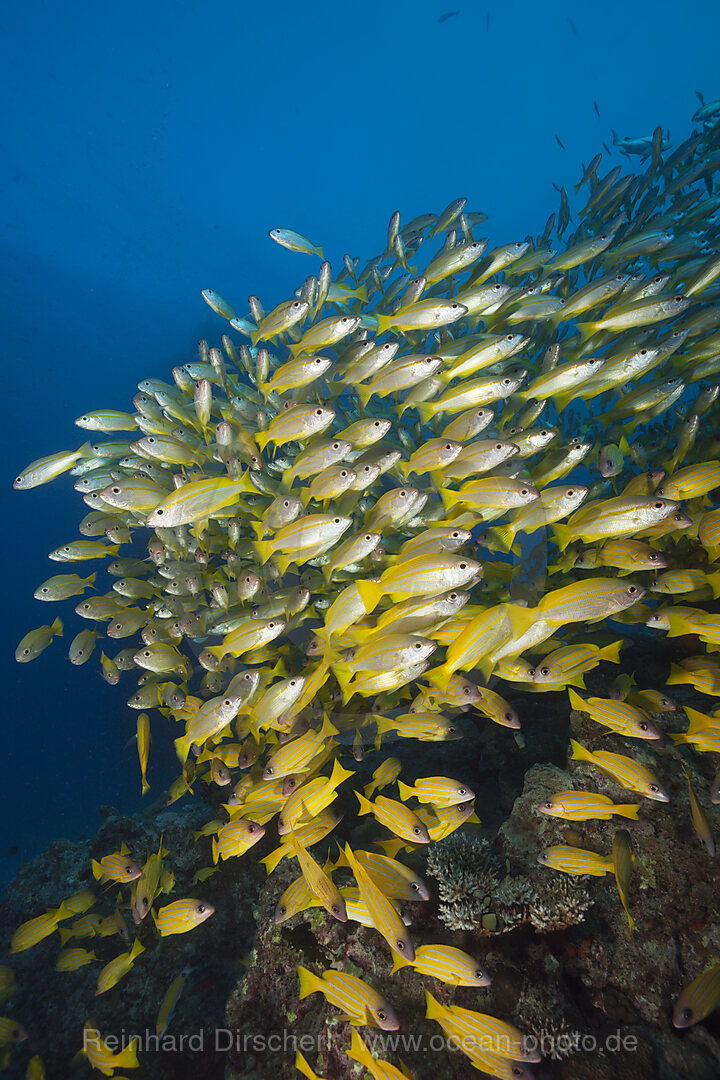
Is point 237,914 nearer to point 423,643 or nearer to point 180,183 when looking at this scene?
point 423,643

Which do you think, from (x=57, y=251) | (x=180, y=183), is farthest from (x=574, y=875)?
(x=180, y=183)

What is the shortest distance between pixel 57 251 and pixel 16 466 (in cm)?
1445

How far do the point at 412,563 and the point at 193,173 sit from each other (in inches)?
2061

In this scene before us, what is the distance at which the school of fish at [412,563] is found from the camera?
2891 millimetres

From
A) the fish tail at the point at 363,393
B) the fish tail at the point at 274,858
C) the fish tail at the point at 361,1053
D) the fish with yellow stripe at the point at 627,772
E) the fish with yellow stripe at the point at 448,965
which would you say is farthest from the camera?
the fish tail at the point at 363,393

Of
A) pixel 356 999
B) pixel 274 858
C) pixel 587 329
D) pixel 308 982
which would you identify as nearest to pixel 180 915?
pixel 274 858

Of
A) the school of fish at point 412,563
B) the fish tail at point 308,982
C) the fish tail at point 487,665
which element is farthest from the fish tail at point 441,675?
the fish tail at point 308,982

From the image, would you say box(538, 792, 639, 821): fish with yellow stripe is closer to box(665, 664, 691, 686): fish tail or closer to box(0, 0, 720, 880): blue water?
box(665, 664, 691, 686): fish tail

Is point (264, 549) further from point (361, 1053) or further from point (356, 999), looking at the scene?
point (361, 1053)

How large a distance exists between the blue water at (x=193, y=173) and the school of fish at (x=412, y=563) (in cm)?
1386

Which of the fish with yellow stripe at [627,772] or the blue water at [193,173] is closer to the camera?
the fish with yellow stripe at [627,772]

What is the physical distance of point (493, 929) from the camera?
3133mm

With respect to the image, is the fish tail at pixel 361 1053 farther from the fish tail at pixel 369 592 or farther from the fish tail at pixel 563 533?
the fish tail at pixel 563 533

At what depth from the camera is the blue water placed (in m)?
25.6
